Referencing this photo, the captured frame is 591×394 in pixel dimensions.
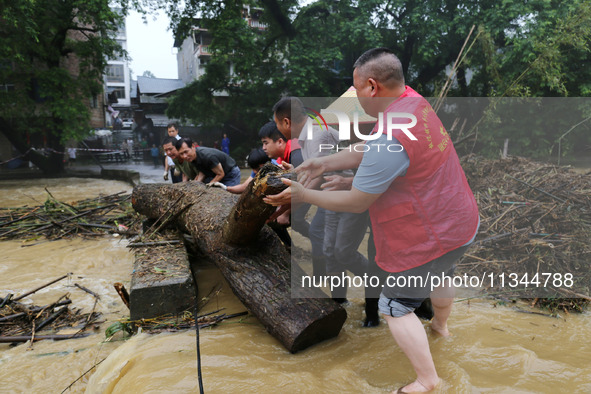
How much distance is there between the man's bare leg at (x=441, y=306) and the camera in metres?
2.22

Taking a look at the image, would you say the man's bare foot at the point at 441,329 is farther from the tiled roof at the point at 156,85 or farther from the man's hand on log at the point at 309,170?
the tiled roof at the point at 156,85

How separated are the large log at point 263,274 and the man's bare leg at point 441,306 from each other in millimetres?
588

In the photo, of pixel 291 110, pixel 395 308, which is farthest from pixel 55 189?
pixel 395 308

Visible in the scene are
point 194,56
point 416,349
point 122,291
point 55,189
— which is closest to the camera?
point 416,349

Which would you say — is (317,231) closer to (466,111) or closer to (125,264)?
(125,264)

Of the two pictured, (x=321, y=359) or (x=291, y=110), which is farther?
(x=291, y=110)

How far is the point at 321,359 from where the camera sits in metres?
2.29

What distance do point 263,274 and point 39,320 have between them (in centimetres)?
205

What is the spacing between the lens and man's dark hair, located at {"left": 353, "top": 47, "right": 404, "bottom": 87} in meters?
1.87

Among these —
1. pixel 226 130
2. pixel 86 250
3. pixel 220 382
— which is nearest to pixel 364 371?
pixel 220 382

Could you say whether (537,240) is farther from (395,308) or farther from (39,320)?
(39,320)

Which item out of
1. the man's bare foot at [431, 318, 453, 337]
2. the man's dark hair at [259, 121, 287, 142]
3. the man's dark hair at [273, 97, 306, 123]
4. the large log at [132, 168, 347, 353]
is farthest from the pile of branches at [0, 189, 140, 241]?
the man's bare foot at [431, 318, 453, 337]

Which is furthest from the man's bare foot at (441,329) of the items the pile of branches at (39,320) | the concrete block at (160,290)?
the pile of branches at (39,320)

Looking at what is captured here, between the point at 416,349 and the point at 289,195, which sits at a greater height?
the point at 289,195
